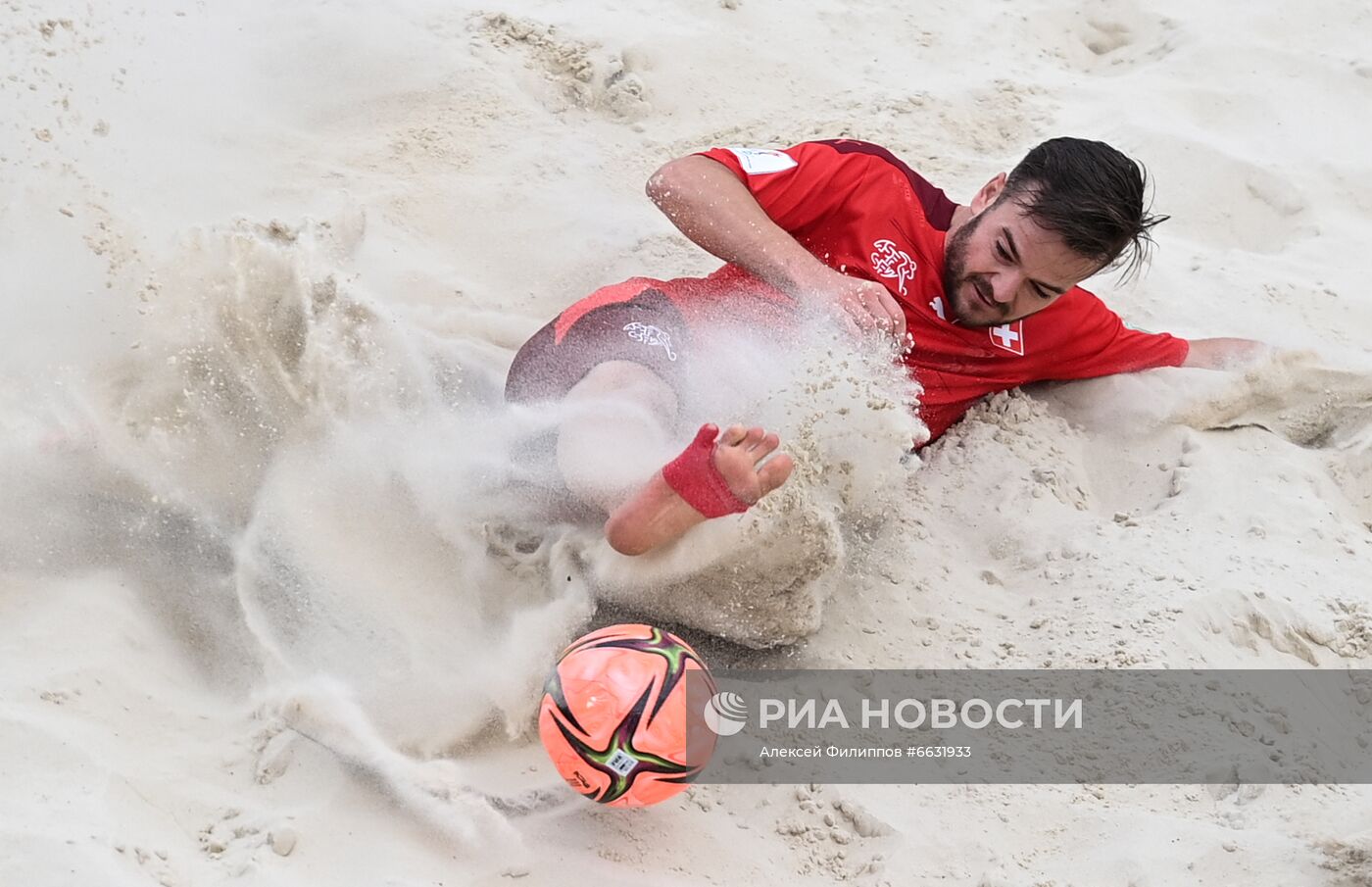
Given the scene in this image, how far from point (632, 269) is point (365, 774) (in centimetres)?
188

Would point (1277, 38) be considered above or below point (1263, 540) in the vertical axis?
above

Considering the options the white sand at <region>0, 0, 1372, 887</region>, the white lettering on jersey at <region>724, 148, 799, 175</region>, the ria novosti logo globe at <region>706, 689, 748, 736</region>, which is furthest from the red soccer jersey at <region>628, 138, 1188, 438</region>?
the ria novosti logo globe at <region>706, 689, 748, 736</region>

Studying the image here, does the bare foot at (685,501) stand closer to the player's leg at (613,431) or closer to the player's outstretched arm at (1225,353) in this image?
the player's leg at (613,431)

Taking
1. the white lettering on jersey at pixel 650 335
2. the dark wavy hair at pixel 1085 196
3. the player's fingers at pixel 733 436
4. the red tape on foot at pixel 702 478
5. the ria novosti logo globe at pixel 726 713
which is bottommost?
the ria novosti logo globe at pixel 726 713

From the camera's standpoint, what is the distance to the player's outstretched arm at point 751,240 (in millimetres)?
2676

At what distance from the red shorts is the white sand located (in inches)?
6.1

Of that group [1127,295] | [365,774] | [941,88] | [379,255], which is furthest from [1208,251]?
[365,774]

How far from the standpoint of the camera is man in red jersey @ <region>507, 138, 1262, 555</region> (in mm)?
2600

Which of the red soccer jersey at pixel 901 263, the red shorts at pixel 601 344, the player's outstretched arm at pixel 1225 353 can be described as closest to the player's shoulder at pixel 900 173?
the red soccer jersey at pixel 901 263

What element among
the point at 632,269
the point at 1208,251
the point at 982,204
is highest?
the point at 982,204

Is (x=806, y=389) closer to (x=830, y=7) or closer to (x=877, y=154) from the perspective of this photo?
(x=877, y=154)

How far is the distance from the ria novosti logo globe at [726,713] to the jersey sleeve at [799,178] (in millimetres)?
1112

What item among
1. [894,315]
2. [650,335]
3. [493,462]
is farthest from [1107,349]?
[493,462]

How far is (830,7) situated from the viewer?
4.62 meters
